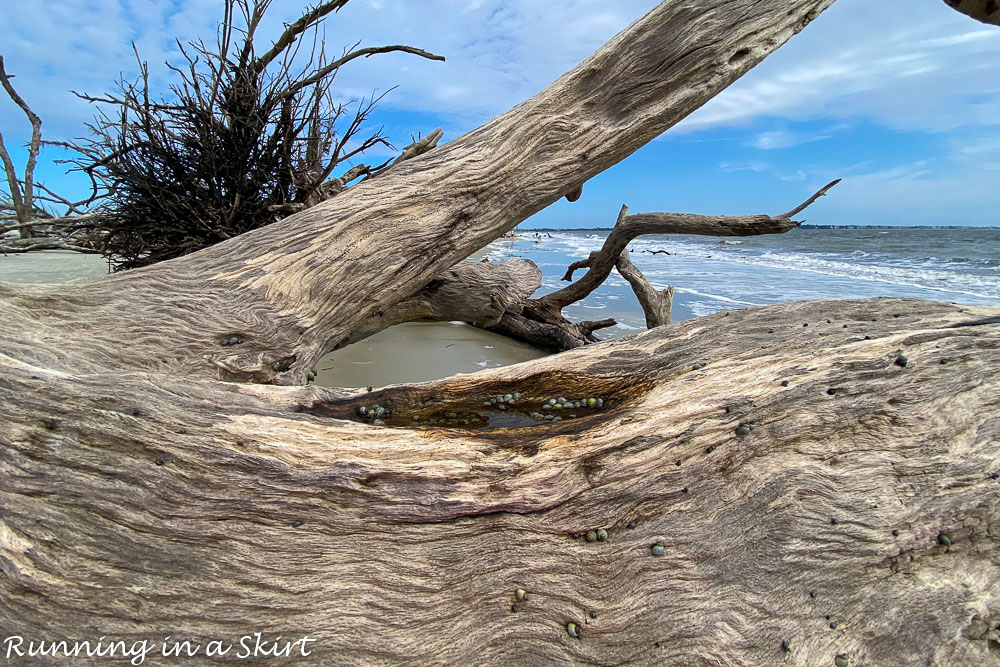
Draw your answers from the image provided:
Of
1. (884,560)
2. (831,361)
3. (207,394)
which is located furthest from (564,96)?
(884,560)

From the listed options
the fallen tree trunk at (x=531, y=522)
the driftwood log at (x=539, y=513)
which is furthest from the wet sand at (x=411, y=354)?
the fallen tree trunk at (x=531, y=522)

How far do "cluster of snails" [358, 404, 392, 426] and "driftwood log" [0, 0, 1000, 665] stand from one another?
0.7 inches

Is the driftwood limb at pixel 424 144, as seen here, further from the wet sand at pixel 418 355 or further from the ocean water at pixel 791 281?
the ocean water at pixel 791 281

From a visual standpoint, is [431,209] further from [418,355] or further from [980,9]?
[980,9]

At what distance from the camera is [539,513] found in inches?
73.0

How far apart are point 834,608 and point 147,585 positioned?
222cm

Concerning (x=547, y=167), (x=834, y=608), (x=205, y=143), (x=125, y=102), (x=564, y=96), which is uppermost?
(x=125, y=102)

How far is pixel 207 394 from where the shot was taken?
2088 mm

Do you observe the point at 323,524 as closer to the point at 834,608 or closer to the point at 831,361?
the point at 834,608

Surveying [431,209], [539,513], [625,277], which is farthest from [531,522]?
[625,277]

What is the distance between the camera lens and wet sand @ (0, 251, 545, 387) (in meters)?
4.87

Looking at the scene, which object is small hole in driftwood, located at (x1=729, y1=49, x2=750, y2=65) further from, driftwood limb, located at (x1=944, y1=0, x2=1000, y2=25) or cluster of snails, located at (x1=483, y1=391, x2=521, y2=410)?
cluster of snails, located at (x1=483, y1=391, x2=521, y2=410)

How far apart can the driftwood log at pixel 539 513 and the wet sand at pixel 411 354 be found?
245cm

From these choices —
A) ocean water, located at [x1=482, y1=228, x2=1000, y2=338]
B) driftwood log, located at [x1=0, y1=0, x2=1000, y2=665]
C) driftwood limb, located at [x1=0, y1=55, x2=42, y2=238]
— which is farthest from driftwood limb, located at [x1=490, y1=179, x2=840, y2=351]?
driftwood limb, located at [x1=0, y1=55, x2=42, y2=238]
